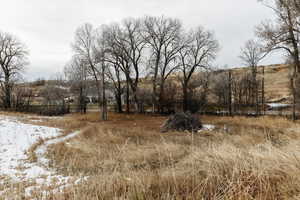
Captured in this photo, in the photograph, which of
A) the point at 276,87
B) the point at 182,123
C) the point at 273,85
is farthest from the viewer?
the point at 273,85

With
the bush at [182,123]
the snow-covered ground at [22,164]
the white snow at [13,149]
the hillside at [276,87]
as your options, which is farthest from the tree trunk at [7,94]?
the hillside at [276,87]

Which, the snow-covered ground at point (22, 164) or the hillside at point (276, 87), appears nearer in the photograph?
the snow-covered ground at point (22, 164)

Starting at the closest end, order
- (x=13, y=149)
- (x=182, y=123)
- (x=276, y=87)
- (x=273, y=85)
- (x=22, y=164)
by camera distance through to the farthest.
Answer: (x=22, y=164) → (x=13, y=149) → (x=182, y=123) → (x=276, y=87) → (x=273, y=85)

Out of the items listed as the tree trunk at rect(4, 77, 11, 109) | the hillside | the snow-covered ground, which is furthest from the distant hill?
the snow-covered ground

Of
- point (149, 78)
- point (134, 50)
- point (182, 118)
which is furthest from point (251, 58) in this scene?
point (182, 118)

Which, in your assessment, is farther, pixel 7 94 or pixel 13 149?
pixel 7 94

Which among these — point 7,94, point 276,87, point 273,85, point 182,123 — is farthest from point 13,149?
point 273,85

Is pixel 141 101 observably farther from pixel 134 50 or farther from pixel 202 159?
pixel 202 159

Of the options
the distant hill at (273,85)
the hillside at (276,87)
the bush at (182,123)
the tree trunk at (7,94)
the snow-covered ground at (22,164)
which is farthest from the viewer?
the hillside at (276,87)

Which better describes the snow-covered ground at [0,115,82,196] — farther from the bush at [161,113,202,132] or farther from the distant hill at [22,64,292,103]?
the distant hill at [22,64,292,103]

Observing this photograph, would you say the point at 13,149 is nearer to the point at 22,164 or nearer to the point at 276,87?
the point at 22,164

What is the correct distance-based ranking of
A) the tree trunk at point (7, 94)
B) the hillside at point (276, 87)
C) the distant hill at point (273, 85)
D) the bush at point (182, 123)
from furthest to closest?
1. the hillside at point (276, 87)
2. the distant hill at point (273, 85)
3. the tree trunk at point (7, 94)
4. the bush at point (182, 123)

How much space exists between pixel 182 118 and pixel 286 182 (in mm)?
10876

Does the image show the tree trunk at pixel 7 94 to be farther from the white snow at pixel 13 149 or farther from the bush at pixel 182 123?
the bush at pixel 182 123
